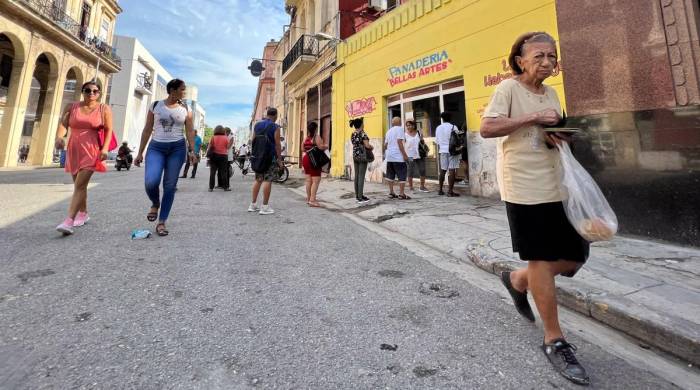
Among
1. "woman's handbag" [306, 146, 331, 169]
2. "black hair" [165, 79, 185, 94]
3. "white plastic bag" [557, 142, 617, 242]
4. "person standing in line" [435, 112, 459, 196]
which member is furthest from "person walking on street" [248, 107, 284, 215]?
"white plastic bag" [557, 142, 617, 242]

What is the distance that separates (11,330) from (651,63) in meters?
6.32

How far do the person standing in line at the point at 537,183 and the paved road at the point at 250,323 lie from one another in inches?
12.1

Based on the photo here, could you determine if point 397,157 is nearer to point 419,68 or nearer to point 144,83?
point 419,68

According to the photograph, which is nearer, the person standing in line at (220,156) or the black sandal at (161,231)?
the black sandal at (161,231)

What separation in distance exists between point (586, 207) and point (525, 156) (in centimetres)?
37

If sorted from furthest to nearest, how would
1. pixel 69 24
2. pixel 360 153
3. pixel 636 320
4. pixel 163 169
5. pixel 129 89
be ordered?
1. pixel 129 89
2. pixel 69 24
3. pixel 360 153
4. pixel 163 169
5. pixel 636 320

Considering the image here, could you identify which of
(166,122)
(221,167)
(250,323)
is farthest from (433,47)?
(250,323)

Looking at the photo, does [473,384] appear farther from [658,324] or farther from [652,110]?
[652,110]

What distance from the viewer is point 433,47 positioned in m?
8.25

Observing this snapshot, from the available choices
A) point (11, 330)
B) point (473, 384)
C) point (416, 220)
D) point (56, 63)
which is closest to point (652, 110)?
point (416, 220)

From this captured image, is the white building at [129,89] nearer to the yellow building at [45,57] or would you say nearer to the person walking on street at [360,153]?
the yellow building at [45,57]

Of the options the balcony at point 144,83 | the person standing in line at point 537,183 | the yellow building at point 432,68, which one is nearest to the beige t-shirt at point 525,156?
the person standing in line at point 537,183

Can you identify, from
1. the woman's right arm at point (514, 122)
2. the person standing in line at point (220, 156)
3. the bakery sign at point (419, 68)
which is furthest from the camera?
the person standing in line at point (220, 156)

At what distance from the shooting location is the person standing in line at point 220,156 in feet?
26.8
